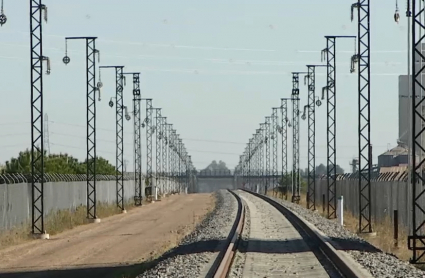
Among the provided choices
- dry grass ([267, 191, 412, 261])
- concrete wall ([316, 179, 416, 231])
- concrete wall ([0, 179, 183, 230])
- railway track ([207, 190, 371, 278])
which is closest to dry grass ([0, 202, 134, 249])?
concrete wall ([0, 179, 183, 230])

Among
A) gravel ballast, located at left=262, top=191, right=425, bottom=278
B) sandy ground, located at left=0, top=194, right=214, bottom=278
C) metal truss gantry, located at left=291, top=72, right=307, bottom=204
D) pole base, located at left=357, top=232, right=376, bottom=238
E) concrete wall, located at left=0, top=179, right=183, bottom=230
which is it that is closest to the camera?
gravel ballast, located at left=262, top=191, right=425, bottom=278

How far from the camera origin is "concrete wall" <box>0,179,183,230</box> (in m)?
44.5

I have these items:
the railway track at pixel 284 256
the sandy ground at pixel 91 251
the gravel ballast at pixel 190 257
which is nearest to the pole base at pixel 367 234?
the railway track at pixel 284 256

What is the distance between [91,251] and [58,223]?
15351 millimetres

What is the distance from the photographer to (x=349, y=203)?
204 ft

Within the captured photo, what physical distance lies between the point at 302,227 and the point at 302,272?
20.6m

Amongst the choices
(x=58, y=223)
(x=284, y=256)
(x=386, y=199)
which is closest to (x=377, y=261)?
(x=284, y=256)

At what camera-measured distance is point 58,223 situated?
51281mm

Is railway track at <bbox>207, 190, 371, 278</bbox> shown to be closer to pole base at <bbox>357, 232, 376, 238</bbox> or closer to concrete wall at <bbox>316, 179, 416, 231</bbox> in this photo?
pole base at <bbox>357, 232, 376, 238</bbox>

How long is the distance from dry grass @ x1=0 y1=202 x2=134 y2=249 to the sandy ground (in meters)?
0.66

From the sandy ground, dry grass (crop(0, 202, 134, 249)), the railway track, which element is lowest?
the sandy ground

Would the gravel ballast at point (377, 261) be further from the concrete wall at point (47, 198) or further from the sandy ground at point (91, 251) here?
the concrete wall at point (47, 198)

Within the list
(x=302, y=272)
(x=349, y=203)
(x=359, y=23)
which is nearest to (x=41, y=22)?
(x=359, y=23)

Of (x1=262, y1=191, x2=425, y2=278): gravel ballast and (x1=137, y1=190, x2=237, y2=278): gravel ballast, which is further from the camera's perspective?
(x1=137, y1=190, x2=237, y2=278): gravel ballast
